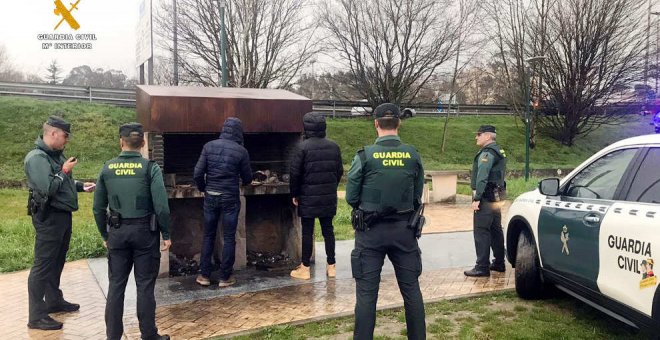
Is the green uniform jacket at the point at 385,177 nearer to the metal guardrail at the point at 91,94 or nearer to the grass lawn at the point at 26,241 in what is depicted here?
the grass lawn at the point at 26,241

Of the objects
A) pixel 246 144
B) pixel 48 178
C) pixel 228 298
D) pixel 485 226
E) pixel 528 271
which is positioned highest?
pixel 246 144

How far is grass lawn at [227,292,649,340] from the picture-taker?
4316mm

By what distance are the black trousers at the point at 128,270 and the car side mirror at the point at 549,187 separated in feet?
10.9

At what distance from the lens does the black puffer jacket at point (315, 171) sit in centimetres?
582

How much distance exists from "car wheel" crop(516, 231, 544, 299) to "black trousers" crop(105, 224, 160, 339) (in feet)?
11.3

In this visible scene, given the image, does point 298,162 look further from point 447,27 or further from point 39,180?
point 447,27

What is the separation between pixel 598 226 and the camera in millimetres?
3857

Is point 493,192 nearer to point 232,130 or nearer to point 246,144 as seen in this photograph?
point 232,130

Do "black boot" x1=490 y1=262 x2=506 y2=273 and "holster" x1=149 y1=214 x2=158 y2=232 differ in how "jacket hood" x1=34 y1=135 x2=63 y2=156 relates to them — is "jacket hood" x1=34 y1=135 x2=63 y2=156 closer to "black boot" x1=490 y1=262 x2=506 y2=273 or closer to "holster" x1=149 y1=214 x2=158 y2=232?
"holster" x1=149 y1=214 x2=158 y2=232

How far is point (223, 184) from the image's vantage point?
18.3ft

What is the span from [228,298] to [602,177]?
3607 millimetres

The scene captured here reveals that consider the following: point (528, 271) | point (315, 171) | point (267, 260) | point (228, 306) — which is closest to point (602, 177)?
point (528, 271)

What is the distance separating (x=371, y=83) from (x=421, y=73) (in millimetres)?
2614

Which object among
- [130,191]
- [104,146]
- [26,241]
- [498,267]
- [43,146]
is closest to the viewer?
[130,191]
